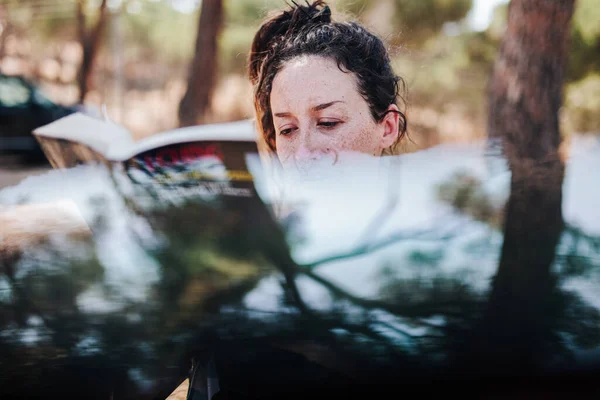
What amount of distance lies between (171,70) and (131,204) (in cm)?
110

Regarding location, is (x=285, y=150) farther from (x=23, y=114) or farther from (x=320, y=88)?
(x=23, y=114)

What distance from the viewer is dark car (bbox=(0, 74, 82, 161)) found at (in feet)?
5.60

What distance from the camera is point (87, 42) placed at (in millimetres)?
2295

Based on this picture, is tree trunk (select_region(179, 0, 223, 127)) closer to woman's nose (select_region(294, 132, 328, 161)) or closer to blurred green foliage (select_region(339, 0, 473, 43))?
woman's nose (select_region(294, 132, 328, 161))

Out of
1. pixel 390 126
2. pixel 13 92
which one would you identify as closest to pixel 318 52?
pixel 390 126

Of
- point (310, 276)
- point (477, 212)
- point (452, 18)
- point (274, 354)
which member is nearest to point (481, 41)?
point (452, 18)

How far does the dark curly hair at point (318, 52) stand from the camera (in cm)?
166

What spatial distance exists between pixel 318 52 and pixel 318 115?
0.59 ft

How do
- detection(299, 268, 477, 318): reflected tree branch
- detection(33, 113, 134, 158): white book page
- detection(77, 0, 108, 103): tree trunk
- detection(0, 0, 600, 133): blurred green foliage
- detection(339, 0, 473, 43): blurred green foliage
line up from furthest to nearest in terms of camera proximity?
detection(339, 0, 473, 43): blurred green foliage → detection(77, 0, 108, 103): tree trunk → detection(0, 0, 600, 133): blurred green foliage → detection(33, 113, 134, 158): white book page → detection(299, 268, 477, 318): reflected tree branch

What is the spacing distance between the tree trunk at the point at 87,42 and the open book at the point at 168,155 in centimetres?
43

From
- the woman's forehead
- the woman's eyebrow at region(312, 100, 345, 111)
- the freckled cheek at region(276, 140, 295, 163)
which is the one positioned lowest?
the freckled cheek at region(276, 140, 295, 163)

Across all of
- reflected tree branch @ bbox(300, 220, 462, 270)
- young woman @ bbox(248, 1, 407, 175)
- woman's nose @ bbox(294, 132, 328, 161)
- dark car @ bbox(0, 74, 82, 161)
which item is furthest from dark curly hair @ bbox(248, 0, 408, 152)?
dark car @ bbox(0, 74, 82, 161)

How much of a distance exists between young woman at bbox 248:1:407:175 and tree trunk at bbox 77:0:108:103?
2.25ft

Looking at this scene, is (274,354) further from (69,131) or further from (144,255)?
(69,131)
